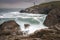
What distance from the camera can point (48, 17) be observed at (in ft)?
23.9

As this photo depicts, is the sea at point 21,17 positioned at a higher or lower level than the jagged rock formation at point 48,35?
higher

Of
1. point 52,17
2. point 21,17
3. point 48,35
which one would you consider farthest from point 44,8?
point 48,35

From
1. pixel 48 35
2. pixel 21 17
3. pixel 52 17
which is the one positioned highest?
pixel 21 17

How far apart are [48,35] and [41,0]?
13.4 ft

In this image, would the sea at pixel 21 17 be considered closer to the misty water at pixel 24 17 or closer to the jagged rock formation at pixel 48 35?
the misty water at pixel 24 17

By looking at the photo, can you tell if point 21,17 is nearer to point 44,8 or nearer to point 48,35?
point 44,8

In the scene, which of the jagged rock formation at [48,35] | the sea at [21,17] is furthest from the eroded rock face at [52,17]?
the jagged rock formation at [48,35]

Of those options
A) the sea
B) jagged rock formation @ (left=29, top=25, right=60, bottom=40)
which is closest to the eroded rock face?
the sea

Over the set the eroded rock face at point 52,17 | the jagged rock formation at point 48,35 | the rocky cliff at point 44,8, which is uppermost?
the rocky cliff at point 44,8

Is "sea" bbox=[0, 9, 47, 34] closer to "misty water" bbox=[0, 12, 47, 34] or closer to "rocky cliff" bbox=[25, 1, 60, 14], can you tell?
"misty water" bbox=[0, 12, 47, 34]

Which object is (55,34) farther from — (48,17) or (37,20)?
(37,20)

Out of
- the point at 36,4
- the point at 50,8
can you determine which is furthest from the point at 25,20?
the point at 50,8

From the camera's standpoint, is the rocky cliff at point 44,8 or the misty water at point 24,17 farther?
the rocky cliff at point 44,8

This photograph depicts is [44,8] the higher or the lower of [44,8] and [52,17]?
the higher
